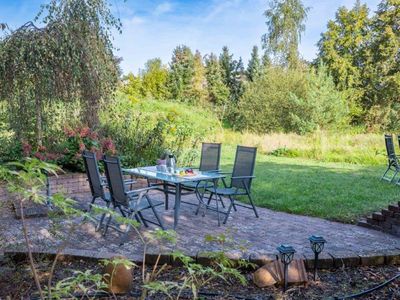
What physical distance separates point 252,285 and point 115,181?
6.24 ft

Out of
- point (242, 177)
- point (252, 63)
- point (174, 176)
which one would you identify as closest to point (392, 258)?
point (242, 177)

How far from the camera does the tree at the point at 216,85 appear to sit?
28422 millimetres

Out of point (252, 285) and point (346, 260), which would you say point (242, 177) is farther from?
point (252, 285)

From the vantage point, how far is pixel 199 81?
29.3 meters

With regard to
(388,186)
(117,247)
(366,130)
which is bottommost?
(117,247)

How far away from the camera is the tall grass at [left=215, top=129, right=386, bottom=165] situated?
11.7 m

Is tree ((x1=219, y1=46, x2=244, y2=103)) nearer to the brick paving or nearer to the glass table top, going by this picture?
the glass table top

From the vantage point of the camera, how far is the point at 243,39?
2795cm

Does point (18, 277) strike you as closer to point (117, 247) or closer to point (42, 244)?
point (42, 244)

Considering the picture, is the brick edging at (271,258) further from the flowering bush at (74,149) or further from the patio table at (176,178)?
the flowering bush at (74,149)

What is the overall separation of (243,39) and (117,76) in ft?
71.1

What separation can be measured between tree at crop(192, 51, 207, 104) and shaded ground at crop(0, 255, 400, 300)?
24121mm

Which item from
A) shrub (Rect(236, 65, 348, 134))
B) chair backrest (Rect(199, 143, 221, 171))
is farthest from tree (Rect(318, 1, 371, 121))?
chair backrest (Rect(199, 143, 221, 171))

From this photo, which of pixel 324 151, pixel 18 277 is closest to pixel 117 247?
pixel 18 277
